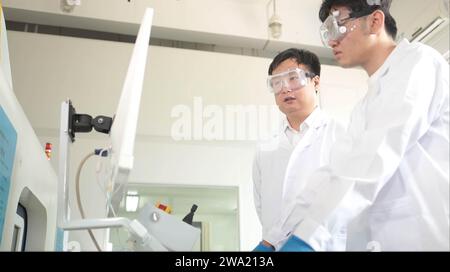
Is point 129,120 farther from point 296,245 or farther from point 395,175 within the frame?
point 395,175

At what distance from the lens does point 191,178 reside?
3164mm

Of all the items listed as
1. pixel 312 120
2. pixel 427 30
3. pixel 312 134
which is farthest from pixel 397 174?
Result: pixel 427 30

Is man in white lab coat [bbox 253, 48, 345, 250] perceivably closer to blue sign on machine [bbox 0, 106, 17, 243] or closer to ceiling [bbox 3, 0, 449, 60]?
blue sign on machine [bbox 0, 106, 17, 243]

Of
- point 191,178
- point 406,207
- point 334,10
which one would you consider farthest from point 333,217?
point 191,178

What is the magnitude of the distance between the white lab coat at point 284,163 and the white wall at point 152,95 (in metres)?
1.27

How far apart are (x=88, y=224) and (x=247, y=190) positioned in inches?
95.3

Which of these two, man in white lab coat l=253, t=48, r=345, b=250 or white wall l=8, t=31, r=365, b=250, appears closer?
man in white lab coat l=253, t=48, r=345, b=250

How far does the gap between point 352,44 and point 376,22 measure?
10 cm

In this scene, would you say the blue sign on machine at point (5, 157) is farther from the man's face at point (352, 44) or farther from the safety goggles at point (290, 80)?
the safety goggles at point (290, 80)

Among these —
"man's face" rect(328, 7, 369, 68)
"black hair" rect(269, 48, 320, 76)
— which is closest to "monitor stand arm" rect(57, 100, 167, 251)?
"man's face" rect(328, 7, 369, 68)

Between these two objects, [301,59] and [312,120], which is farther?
[301,59]

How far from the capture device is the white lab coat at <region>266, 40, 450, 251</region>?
0.81 meters

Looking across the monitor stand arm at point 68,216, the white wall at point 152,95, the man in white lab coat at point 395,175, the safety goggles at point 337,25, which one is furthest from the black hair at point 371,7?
the white wall at point 152,95

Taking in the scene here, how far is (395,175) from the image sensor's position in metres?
0.96
